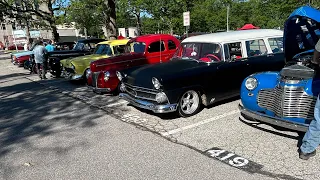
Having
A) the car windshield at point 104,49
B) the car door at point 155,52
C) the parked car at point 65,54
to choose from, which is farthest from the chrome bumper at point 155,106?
the parked car at point 65,54

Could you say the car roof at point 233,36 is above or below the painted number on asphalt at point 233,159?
above

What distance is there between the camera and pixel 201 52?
6.03 meters

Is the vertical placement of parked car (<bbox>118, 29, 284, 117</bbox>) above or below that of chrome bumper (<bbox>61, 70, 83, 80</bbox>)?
above

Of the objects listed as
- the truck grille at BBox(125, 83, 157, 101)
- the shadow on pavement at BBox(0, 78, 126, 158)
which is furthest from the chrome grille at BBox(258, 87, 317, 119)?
the shadow on pavement at BBox(0, 78, 126, 158)

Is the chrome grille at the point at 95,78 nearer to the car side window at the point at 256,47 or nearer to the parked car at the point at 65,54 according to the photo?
the car side window at the point at 256,47

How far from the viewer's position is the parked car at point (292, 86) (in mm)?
3619

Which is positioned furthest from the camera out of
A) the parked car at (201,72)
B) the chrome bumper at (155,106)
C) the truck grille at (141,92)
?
the truck grille at (141,92)

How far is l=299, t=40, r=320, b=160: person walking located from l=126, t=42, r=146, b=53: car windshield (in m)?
5.92

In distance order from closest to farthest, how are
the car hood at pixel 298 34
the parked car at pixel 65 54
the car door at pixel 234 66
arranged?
1. the car hood at pixel 298 34
2. the car door at pixel 234 66
3. the parked car at pixel 65 54

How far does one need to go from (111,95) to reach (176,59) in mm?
2619

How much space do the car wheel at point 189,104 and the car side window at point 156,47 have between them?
3.48m

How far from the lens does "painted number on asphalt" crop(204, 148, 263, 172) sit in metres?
3.46

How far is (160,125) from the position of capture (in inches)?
206

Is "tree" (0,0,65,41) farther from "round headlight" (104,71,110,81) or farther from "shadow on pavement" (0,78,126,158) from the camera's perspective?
"round headlight" (104,71,110,81)
